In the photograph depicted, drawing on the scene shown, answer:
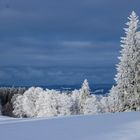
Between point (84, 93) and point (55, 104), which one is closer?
point (84, 93)

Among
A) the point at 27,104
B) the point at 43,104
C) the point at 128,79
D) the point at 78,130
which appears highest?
the point at 27,104

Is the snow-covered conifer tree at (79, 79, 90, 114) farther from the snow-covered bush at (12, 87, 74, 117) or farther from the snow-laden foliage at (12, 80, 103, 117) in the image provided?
the snow-covered bush at (12, 87, 74, 117)

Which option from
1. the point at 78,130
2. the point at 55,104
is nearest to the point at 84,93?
the point at 55,104

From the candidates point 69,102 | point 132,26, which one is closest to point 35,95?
point 69,102

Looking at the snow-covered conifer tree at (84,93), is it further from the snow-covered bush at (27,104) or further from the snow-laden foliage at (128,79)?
the snow-laden foliage at (128,79)

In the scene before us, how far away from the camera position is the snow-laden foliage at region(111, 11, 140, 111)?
109ft

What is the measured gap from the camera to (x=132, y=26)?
115ft

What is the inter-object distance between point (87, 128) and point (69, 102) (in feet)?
272

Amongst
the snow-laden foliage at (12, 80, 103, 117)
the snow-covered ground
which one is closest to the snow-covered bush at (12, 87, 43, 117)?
the snow-laden foliage at (12, 80, 103, 117)

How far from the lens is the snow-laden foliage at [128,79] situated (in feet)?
109

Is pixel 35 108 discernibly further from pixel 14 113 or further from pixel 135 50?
pixel 135 50

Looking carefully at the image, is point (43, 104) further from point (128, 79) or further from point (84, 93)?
point (128, 79)

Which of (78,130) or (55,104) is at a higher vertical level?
(55,104)

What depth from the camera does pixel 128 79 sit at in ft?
109
